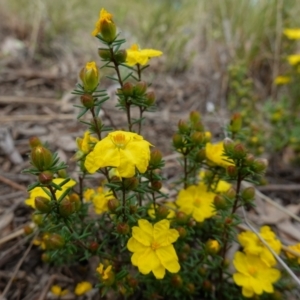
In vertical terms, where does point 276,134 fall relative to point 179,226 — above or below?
below

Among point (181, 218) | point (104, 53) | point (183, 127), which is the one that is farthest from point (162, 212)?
point (104, 53)

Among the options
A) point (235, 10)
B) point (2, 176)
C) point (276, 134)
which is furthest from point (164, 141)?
point (235, 10)

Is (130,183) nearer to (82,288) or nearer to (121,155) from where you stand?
(121,155)

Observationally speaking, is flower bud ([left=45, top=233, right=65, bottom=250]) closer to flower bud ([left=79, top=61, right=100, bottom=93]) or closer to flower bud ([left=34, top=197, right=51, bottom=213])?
flower bud ([left=34, top=197, right=51, bottom=213])

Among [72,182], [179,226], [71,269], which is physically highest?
[72,182]

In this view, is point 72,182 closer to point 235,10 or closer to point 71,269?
point 71,269

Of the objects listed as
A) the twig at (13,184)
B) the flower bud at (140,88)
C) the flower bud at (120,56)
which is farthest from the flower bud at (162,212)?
the twig at (13,184)

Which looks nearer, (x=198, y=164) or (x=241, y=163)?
(x=241, y=163)

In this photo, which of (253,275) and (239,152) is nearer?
(239,152)
